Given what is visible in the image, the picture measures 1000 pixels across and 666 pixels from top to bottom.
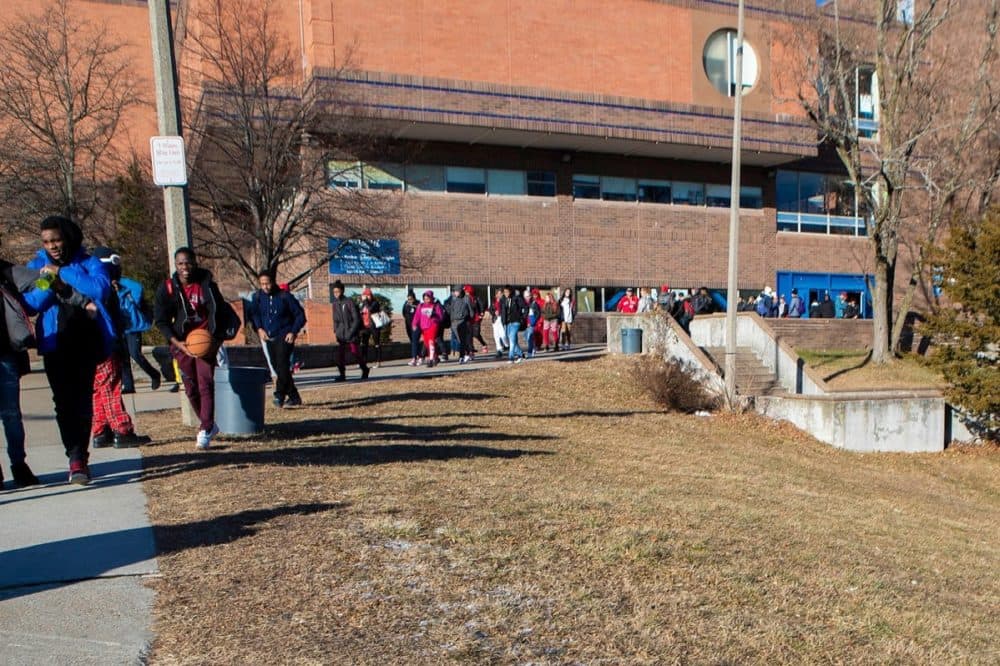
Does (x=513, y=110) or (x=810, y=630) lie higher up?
(x=513, y=110)

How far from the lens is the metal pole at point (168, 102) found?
8.62 metres

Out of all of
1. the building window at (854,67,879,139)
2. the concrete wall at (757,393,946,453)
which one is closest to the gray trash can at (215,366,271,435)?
the concrete wall at (757,393,946,453)

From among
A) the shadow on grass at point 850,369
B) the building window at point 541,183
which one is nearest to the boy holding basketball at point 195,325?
the shadow on grass at point 850,369

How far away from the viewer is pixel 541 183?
103 feet

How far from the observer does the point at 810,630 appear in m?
4.23

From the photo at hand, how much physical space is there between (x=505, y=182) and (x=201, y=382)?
24095 mm

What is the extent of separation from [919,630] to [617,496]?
2.78 metres

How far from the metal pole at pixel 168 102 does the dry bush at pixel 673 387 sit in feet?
33.9

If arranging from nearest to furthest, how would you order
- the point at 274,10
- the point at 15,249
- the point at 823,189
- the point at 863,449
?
the point at 863,449 < the point at 274,10 < the point at 15,249 < the point at 823,189

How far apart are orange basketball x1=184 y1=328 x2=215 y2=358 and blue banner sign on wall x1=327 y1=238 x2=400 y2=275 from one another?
1234cm

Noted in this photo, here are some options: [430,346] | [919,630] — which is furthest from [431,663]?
[430,346]

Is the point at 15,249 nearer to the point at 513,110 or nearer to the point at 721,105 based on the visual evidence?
the point at 513,110

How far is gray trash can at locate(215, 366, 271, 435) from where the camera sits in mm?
8242

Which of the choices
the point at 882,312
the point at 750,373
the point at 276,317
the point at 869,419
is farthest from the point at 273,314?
the point at 882,312
